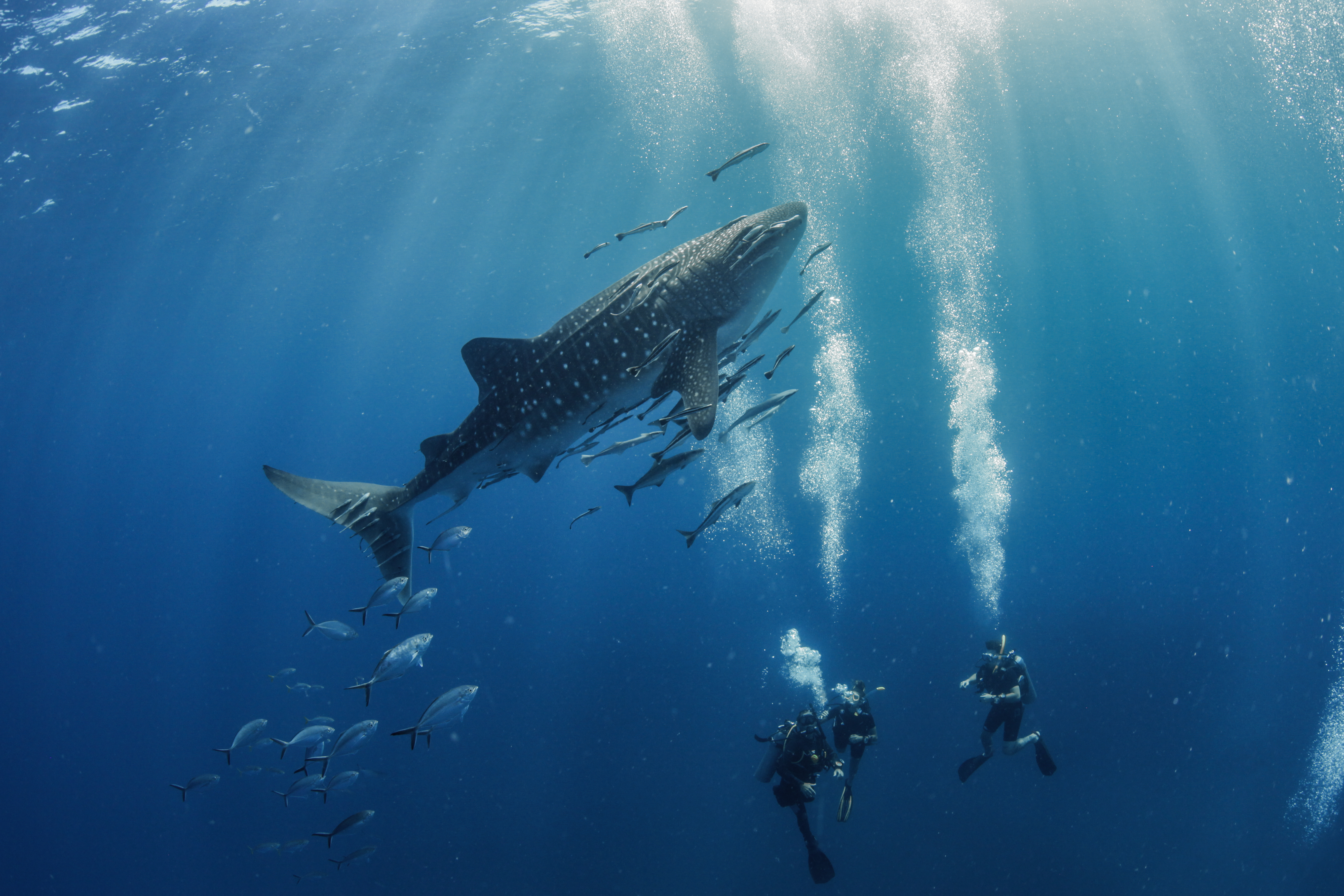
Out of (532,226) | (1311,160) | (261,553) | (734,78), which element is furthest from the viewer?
(261,553)

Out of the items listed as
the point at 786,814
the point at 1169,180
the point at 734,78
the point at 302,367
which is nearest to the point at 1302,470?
the point at 1169,180

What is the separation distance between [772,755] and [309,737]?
5734 millimetres

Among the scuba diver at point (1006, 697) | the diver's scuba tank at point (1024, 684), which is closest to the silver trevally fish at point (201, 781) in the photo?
the scuba diver at point (1006, 697)

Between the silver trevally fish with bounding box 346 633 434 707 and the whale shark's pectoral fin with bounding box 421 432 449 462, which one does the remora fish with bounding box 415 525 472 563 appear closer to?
the silver trevally fish with bounding box 346 633 434 707

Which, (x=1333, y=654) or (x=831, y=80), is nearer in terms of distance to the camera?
(x=831, y=80)

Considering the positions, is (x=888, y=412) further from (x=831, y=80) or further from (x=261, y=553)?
(x=261, y=553)

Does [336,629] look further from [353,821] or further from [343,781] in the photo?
[353,821]

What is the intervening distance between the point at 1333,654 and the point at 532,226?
5046cm

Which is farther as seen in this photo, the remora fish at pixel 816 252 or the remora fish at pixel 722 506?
the remora fish at pixel 816 252

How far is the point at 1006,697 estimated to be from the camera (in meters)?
9.97

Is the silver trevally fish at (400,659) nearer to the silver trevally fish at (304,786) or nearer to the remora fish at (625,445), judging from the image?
the silver trevally fish at (304,786)

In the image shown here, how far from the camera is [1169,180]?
44.4m

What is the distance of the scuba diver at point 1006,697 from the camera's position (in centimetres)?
991

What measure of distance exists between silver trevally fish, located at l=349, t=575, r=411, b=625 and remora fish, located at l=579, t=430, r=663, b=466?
1750 millimetres
